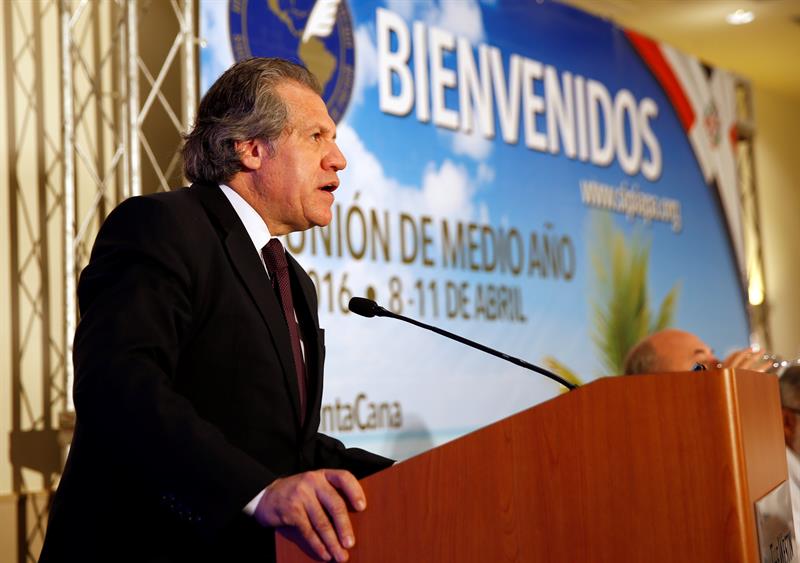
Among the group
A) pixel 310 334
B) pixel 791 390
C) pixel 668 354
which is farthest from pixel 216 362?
pixel 668 354

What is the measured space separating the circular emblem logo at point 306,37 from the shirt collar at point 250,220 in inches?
71.7

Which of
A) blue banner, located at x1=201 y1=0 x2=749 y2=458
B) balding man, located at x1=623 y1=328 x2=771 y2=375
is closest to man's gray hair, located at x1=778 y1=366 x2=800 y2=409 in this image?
balding man, located at x1=623 y1=328 x2=771 y2=375

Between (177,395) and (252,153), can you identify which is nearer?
(177,395)

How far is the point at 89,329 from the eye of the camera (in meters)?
1.62

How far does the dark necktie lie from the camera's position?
6.31 ft

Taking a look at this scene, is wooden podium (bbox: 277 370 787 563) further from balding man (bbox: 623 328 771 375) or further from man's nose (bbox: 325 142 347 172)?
balding man (bbox: 623 328 771 375)

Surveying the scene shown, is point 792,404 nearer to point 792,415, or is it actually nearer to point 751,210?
point 792,415

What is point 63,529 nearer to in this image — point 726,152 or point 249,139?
point 249,139

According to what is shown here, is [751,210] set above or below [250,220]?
above

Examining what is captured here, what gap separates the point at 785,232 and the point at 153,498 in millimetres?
7899

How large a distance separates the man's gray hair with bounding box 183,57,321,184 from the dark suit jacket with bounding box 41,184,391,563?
0.42 feet

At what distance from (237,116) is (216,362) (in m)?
0.56

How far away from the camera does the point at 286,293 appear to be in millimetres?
2002

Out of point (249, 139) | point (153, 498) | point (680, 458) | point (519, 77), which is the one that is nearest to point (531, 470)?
point (680, 458)
